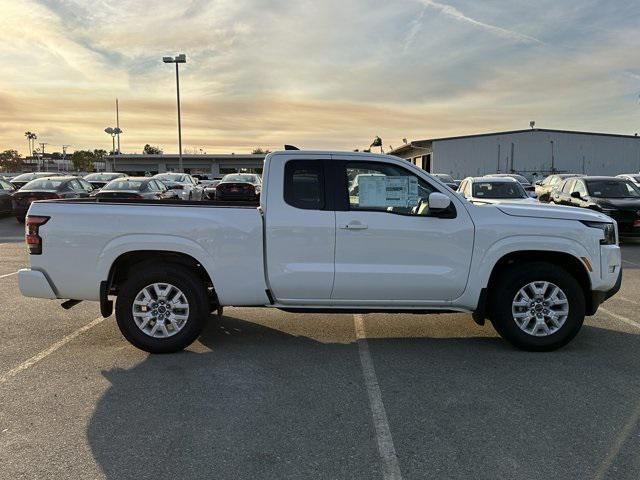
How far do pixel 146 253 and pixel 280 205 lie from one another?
1.44m

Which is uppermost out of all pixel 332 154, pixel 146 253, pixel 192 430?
pixel 332 154

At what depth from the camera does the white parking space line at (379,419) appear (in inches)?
122

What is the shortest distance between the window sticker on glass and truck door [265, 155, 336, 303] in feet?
1.26

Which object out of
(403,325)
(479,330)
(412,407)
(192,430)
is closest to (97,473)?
(192,430)

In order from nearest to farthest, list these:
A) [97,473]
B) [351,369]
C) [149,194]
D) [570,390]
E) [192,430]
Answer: [97,473]
[192,430]
[570,390]
[351,369]
[149,194]

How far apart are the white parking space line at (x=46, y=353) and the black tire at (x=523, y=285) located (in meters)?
4.50

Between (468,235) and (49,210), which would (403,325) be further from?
(49,210)

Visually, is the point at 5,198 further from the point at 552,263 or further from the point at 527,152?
the point at 527,152

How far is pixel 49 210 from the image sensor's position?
492 cm

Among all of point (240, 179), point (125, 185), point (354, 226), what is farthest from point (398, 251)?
point (240, 179)

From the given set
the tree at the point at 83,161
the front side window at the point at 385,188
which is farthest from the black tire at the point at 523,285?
the tree at the point at 83,161

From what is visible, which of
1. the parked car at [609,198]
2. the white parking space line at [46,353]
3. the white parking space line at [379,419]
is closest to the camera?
the white parking space line at [379,419]

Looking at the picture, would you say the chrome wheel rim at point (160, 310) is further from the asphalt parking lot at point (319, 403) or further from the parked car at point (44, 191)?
the parked car at point (44, 191)

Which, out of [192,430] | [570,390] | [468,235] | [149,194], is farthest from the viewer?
[149,194]
